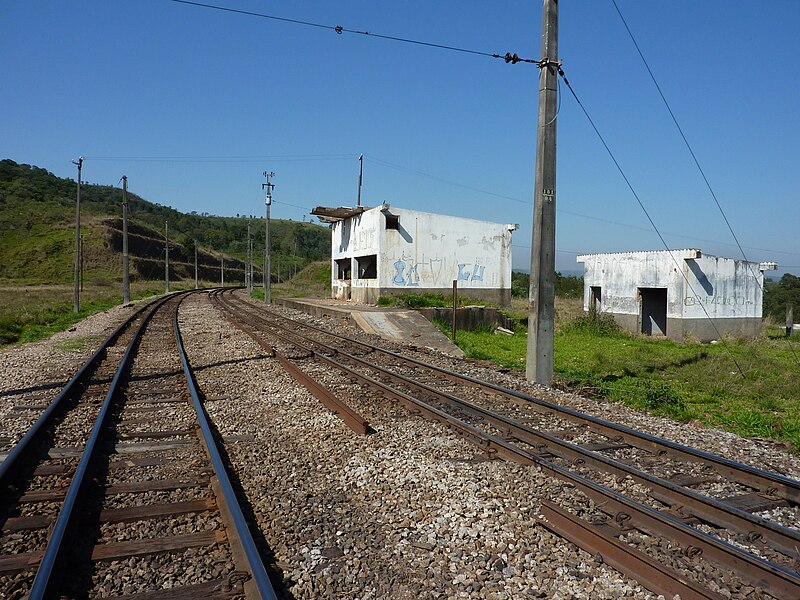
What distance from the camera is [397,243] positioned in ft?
102

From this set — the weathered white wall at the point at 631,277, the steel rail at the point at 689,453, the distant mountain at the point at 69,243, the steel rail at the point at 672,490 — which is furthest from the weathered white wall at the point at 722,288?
the distant mountain at the point at 69,243

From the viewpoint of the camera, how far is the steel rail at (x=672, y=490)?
435cm

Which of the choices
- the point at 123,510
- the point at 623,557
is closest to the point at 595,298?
the point at 623,557

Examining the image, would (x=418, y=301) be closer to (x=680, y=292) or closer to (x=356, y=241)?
(x=356, y=241)

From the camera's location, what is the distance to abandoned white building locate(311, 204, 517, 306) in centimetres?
3084

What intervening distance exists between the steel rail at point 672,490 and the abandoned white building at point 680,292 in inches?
771

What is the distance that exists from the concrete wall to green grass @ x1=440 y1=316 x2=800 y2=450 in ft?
30.5

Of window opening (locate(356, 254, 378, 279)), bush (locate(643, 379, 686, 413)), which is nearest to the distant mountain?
window opening (locate(356, 254, 378, 279))

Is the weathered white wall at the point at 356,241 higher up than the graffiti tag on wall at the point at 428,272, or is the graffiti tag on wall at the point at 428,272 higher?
the weathered white wall at the point at 356,241

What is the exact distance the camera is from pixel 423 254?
3175 centimetres

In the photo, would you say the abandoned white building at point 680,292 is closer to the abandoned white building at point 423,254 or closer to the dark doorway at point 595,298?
the dark doorway at point 595,298

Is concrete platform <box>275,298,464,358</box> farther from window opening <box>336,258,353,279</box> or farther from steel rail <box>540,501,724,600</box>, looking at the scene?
window opening <box>336,258,353,279</box>

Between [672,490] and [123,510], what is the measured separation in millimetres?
4477

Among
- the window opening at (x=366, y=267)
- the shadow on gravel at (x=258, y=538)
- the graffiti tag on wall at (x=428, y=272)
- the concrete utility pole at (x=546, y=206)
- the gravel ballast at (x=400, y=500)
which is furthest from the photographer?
the window opening at (x=366, y=267)
